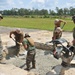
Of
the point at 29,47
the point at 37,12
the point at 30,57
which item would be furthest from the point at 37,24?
the point at 37,12

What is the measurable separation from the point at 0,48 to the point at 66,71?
3.35m

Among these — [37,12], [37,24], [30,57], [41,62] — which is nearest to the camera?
[30,57]

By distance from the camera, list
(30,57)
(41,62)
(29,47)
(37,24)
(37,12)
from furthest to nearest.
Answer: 1. (37,12)
2. (37,24)
3. (41,62)
4. (30,57)
5. (29,47)

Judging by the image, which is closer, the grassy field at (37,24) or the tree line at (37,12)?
the grassy field at (37,24)

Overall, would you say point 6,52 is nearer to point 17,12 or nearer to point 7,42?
point 7,42

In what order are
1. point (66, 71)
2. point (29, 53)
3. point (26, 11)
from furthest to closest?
1. point (26, 11)
2. point (29, 53)
3. point (66, 71)

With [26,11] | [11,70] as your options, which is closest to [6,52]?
[11,70]

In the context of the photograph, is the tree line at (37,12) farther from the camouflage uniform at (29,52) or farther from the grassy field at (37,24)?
the camouflage uniform at (29,52)

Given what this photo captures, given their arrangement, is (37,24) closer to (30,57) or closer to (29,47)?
(30,57)

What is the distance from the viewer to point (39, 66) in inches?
386

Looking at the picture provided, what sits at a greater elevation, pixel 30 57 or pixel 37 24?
pixel 30 57

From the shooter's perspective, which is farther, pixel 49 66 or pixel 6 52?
pixel 6 52

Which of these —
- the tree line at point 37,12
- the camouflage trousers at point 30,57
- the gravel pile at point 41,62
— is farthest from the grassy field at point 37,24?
the tree line at point 37,12

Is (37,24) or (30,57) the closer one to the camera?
(30,57)
